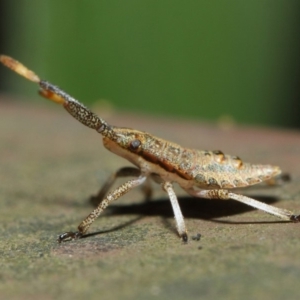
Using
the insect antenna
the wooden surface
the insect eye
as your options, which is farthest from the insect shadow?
the insect antenna

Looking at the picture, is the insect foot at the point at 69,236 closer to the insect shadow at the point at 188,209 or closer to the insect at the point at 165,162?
the insect shadow at the point at 188,209

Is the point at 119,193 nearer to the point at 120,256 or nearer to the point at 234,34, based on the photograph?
the point at 120,256

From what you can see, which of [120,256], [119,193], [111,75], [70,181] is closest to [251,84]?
[111,75]

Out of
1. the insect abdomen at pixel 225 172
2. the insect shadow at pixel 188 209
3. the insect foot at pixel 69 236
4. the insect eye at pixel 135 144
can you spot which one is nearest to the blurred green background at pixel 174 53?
the insect shadow at pixel 188 209

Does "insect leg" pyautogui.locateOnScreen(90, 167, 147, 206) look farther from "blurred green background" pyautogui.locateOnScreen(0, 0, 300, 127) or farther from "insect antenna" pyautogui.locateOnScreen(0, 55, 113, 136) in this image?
"blurred green background" pyautogui.locateOnScreen(0, 0, 300, 127)

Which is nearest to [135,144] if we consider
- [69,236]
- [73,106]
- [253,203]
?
[73,106]

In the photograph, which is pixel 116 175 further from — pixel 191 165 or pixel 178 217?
pixel 178 217
